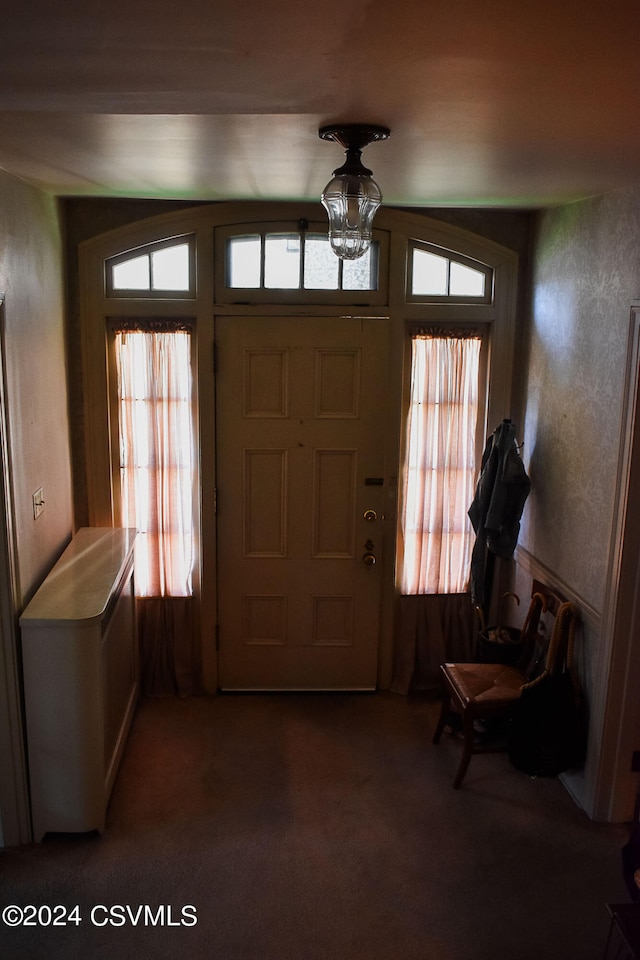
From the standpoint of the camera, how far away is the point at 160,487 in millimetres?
3965

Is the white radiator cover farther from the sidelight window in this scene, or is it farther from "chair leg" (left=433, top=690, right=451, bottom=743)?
"chair leg" (left=433, top=690, right=451, bottom=743)

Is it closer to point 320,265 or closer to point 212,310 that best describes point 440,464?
point 320,265

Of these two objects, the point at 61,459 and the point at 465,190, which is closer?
the point at 465,190

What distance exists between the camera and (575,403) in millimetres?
3334

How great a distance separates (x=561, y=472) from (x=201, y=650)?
7.00ft

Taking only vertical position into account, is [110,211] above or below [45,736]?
above

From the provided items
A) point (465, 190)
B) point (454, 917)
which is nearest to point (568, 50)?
point (465, 190)

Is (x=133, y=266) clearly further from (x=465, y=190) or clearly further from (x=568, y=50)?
(x=568, y=50)

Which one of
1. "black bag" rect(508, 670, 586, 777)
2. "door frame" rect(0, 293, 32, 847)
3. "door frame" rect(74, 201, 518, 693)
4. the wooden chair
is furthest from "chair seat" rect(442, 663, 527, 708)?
"door frame" rect(0, 293, 32, 847)

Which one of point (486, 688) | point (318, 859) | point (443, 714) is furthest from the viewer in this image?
point (443, 714)

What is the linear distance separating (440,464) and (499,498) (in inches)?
18.2

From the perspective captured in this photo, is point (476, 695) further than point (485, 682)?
No

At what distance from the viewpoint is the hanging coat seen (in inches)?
143

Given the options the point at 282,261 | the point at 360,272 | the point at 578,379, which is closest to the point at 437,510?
the point at 578,379
